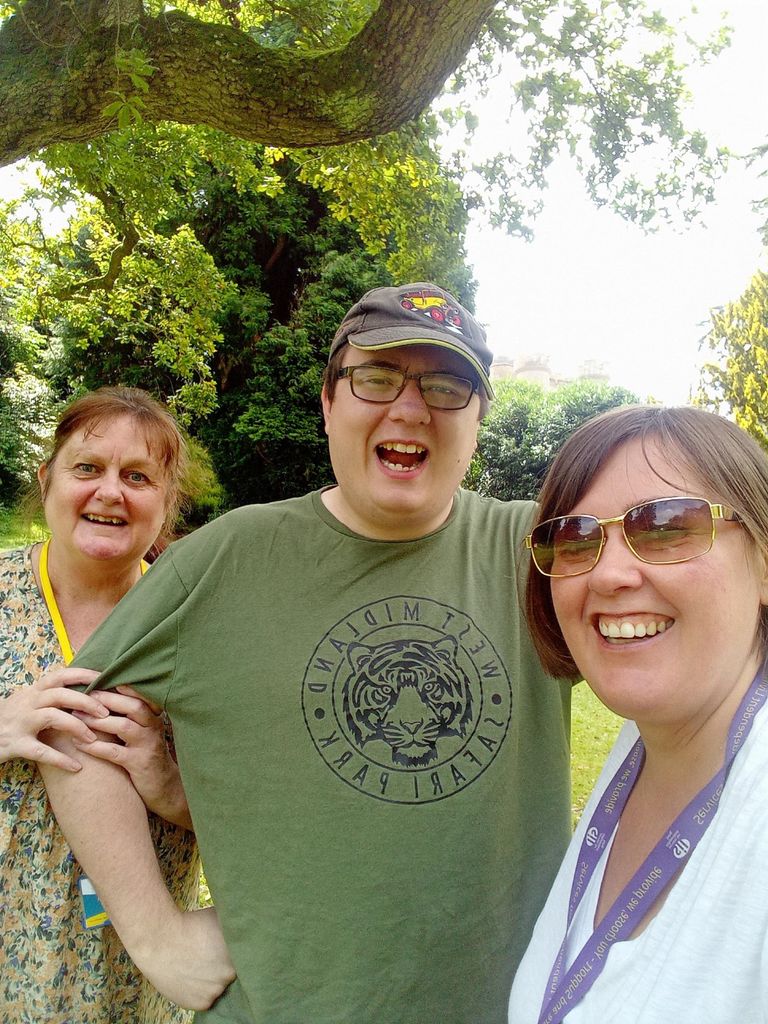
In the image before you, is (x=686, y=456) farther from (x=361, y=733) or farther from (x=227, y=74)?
(x=227, y=74)

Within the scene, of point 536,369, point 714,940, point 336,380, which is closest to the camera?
point 714,940

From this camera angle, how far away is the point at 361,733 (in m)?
1.67

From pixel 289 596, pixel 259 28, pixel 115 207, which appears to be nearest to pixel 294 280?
pixel 115 207

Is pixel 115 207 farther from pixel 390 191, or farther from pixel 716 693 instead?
pixel 716 693

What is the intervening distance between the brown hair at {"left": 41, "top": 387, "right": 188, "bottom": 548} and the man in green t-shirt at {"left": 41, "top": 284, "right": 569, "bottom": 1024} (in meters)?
0.58

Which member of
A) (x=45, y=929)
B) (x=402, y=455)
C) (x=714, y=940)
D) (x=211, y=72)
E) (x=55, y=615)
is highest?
(x=211, y=72)

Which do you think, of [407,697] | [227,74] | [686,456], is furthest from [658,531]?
[227,74]

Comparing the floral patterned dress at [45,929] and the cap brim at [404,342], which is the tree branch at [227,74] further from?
the floral patterned dress at [45,929]

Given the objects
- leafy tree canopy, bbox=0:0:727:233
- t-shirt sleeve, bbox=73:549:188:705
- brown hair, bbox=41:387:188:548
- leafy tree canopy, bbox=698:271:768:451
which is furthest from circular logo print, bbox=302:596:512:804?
leafy tree canopy, bbox=698:271:768:451

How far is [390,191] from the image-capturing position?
6.58m

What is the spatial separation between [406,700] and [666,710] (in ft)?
2.30

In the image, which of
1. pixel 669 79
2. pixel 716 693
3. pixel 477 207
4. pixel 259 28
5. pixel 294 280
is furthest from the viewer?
pixel 294 280

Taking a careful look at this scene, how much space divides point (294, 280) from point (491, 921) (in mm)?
13780

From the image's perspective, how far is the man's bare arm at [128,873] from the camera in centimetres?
170
